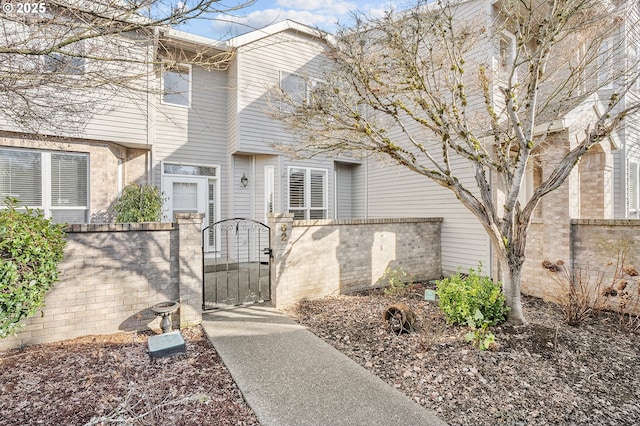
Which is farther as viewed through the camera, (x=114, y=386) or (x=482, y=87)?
(x=482, y=87)

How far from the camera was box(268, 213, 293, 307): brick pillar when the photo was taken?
5.81m

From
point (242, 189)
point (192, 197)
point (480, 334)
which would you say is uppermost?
point (242, 189)

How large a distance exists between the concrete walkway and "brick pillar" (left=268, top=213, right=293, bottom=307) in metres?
0.96

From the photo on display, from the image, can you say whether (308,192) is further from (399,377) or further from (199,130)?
(399,377)

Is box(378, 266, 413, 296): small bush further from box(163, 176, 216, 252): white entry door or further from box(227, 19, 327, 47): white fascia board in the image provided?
box(227, 19, 327, 47): white fascia board

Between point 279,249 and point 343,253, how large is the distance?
156 centimetres

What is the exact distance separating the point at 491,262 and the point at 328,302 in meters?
3.88

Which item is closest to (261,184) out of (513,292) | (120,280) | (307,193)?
(307,193)

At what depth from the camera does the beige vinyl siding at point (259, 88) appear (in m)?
8.87

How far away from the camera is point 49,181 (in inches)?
267

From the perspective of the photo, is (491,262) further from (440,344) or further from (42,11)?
(42,11)

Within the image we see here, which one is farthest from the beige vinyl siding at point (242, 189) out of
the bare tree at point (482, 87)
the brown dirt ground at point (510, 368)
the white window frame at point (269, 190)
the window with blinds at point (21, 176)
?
the brown dirt ground at point (510, 368)

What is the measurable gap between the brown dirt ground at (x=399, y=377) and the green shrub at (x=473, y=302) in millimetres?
189

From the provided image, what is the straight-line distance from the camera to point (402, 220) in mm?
7715
